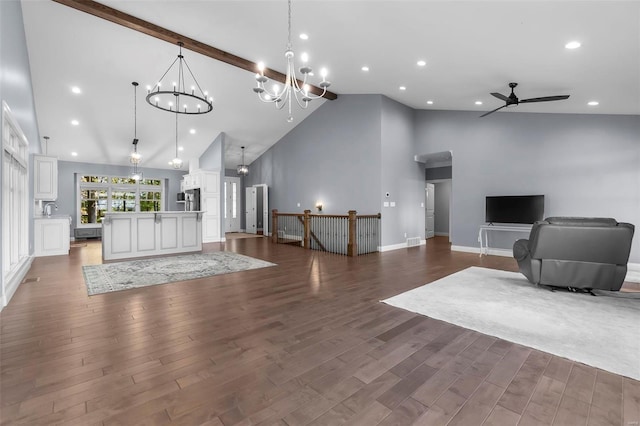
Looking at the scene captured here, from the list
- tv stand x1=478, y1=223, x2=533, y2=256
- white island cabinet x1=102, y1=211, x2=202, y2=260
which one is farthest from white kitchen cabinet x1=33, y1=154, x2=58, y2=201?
tv stand x1=478, y1=223, x2=533, y2=256

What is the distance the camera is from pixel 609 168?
6.00 m

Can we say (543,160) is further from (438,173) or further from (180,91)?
(180,91)

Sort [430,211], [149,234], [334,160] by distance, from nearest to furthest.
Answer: [149,234] < [334,160] < [430,211]

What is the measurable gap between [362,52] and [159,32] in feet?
12.2

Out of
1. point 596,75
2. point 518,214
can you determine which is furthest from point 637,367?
point 518,214

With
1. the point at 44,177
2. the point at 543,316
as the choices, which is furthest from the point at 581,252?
the point at 44,177

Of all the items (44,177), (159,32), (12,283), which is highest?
(159,32)

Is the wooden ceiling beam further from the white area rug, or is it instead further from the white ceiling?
the white area rug

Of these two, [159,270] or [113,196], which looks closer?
[159,270]

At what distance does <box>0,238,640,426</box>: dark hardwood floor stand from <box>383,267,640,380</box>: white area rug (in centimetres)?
20

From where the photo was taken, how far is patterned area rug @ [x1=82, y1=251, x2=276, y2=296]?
4.46 metres

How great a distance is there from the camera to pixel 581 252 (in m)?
3.88

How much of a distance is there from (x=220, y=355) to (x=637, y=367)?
3061 mm

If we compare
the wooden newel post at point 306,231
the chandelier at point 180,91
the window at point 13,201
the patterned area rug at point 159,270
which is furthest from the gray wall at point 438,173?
the window at point 13,201
